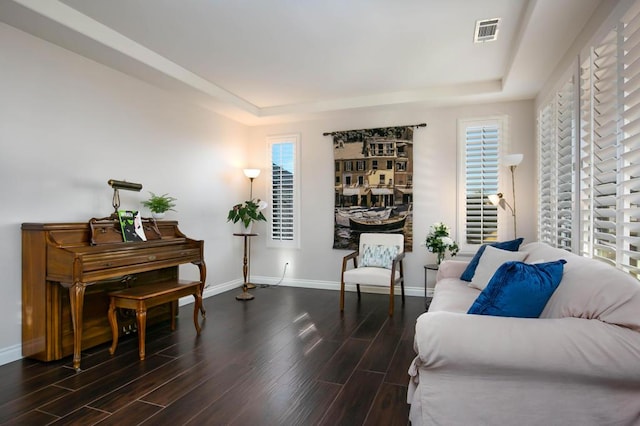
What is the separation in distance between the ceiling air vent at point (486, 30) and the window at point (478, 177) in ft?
5.50

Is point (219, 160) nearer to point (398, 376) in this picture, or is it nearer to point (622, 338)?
Answer: point (398, 376)

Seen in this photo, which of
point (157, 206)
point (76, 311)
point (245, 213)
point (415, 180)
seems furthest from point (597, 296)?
point (245, 213)

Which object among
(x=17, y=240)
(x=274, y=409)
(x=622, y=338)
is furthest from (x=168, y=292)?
(x=622, y=338)

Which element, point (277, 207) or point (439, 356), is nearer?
point (439, 356)

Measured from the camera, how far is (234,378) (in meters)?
2.61

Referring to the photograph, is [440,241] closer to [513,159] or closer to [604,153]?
[513,159]

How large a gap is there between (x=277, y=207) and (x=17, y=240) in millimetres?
3428

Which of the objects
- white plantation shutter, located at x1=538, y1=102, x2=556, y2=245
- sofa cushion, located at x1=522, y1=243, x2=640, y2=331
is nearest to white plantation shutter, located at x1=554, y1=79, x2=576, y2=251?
white plantation shutter, located at x1=538, y1=102, x2=556, y2=245

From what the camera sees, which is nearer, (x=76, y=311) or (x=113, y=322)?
(x=76, y=311)

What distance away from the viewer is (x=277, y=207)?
5.86 meters

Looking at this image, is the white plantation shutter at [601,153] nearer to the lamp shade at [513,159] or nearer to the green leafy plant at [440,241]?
the lamp shade at [513,159]

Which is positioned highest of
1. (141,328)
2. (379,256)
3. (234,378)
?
(379,256)

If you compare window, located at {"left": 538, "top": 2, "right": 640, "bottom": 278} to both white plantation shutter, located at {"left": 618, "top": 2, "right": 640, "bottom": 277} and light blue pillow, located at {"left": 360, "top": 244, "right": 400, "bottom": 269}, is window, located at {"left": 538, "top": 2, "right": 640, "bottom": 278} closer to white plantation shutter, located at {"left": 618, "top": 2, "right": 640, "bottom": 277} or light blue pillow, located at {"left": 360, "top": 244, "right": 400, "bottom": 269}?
white plantation shutter, located at {"left": 618, "top": 2, "right": 640, "bottom": 277}

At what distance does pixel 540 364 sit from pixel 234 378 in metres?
1.95
